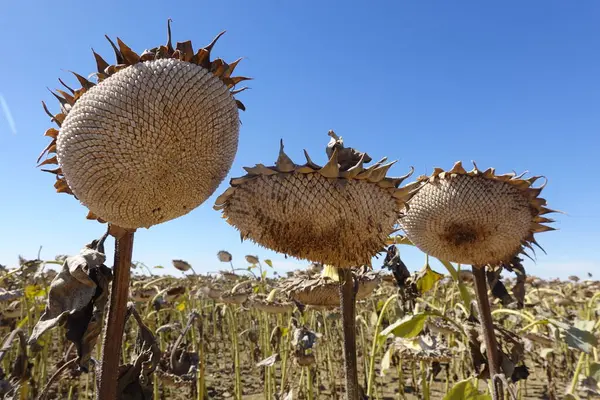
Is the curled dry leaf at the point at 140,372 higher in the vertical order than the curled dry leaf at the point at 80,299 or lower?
lower

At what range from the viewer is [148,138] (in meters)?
1.04

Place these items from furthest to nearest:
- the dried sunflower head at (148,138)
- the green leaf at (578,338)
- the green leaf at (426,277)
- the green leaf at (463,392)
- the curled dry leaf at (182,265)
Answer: the curled dry leaf at (182,265) < the green leaf at (426,277) < the green leaf at (578,338) < the green leaf at (463,392) < the dried sunflower head at (148,138)

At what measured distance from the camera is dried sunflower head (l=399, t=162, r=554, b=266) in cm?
202

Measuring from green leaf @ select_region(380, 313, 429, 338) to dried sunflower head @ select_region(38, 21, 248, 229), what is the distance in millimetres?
1661

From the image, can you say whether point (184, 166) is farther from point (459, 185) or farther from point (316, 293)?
point (316, 293)

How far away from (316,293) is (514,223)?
1.39 metres

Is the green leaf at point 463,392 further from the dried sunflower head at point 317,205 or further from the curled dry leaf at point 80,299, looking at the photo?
the curled dry leaf at point 80,299

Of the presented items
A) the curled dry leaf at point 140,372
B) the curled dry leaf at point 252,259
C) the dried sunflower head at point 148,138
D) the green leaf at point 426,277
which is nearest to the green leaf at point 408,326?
the green leaf at point 426,277

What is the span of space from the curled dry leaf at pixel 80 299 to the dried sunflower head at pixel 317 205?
478 mm

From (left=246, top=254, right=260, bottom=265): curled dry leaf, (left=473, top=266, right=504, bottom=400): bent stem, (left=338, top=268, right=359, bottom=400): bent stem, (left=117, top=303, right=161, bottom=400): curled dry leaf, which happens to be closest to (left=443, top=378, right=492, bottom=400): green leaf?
(left=473, top=266, right=504, bottom=400): bent stem

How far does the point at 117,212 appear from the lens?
3.73 feet

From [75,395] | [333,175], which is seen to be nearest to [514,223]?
[333,175]

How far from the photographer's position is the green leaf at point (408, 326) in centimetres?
246

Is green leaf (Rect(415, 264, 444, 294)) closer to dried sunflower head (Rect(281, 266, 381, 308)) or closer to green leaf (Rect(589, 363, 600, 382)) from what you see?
dried sunflower head (Rect(281, 266, 381, 308))
